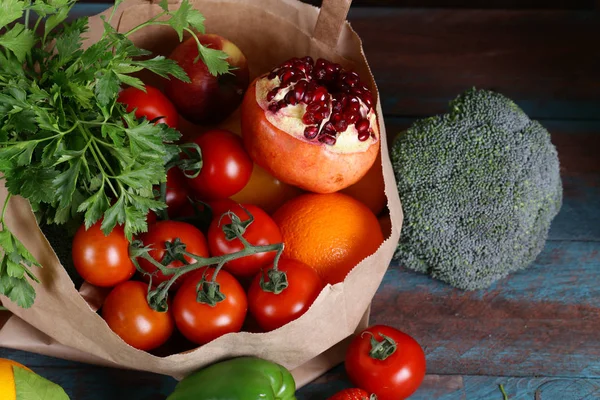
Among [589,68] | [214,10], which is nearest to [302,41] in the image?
[214,10]

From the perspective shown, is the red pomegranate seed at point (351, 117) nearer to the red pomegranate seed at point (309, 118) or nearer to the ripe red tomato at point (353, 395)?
the red pomegranate seed at point (309, 118)

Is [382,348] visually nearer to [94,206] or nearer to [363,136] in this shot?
[363,136]

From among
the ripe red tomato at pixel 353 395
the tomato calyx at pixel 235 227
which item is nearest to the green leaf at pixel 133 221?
the tomato calyx at pixel 235 227

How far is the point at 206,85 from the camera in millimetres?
1028

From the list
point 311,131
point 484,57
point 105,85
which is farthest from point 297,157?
point 484,57

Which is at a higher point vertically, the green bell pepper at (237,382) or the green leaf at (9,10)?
the green leaf at (9,10)

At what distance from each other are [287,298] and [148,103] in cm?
33

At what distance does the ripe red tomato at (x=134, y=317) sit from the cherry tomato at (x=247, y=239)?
0.35ft

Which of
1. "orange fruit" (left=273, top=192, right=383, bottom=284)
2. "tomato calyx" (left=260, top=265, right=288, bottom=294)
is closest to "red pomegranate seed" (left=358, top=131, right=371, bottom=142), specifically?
"orange fruit" (left=273, top=192, right=383, bottom=284)

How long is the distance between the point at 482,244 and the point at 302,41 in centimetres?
40

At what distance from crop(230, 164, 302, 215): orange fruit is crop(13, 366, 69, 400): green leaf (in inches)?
14.5

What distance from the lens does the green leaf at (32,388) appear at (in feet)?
2.73

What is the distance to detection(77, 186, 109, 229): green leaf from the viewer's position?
2.67 feet

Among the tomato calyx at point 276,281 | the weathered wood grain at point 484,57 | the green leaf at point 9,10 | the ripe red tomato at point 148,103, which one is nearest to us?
the green leaf at point 9,10
